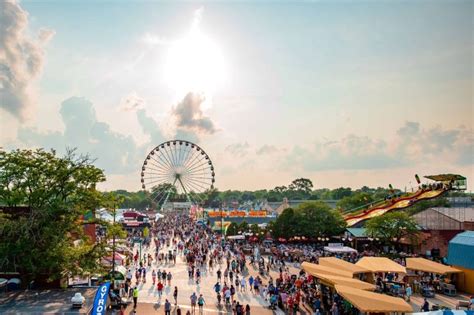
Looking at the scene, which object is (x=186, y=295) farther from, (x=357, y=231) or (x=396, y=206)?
(x=396, y=206)

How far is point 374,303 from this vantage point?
17828 millimetres

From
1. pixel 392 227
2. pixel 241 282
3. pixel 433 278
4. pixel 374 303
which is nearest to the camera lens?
pixel 374 303

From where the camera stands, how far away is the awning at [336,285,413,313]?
56.8 ft

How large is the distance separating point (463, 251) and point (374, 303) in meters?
15.5

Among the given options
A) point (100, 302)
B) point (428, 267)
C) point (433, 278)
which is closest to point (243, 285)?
point (428, 267)

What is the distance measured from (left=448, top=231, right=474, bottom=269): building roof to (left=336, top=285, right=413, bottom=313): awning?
1355cm

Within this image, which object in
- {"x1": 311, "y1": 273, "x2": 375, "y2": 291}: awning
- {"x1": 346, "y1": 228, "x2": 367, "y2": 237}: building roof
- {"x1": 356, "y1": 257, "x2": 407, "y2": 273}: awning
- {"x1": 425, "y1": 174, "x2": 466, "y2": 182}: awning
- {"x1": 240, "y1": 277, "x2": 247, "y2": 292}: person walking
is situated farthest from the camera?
{"x1": 425, "y1": 174, "x2": 466, "y2": 182}: awning

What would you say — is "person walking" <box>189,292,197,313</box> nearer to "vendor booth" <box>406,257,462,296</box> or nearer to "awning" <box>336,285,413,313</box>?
"awning" <box>336,285,413,313</box>

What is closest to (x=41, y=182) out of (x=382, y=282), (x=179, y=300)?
(x=179, y=300)

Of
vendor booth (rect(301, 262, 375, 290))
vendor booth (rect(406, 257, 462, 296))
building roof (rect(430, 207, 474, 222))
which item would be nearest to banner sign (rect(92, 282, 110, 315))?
vendor booth (rect(301, 262, 375, 290))

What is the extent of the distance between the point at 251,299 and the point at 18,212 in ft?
50.1

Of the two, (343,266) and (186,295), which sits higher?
(343,266)

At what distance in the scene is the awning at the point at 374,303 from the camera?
17.3m

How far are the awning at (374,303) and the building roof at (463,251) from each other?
1355cm
